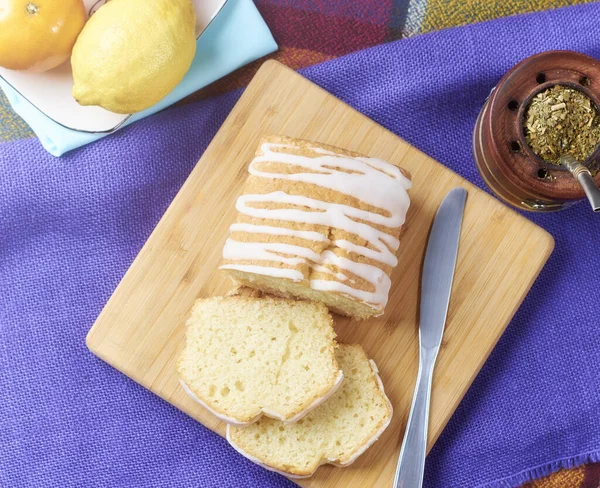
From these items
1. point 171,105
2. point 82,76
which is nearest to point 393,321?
point 171,105

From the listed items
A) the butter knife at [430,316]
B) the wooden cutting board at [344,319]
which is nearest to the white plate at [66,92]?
the wooden cutting board at [344,319]

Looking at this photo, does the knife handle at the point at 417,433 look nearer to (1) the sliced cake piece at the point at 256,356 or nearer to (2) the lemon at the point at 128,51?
(1) the sliced cake piece at the point at 256,356

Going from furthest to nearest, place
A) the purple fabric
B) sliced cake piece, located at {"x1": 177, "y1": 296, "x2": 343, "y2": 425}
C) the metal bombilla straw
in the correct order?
the purple fabric < sliced cake piece, located at {"x1": 177, "y1": 296, "x2": 343, "y2": 425} < the metal bombilla straw

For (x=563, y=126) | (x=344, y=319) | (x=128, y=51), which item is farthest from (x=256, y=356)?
(x=563, y=126)

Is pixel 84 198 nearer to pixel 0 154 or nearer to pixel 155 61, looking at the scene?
pixel 0 154

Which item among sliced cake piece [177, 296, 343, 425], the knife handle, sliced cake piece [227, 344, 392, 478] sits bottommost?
the knife handle

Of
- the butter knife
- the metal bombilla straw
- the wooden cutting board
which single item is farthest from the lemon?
the metal bombilla straw

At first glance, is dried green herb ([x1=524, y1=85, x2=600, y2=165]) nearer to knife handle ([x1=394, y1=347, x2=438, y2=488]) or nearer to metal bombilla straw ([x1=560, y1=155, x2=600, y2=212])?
metal bombilla straw ([x1=560, y1=155, x2=600, y2=212])
